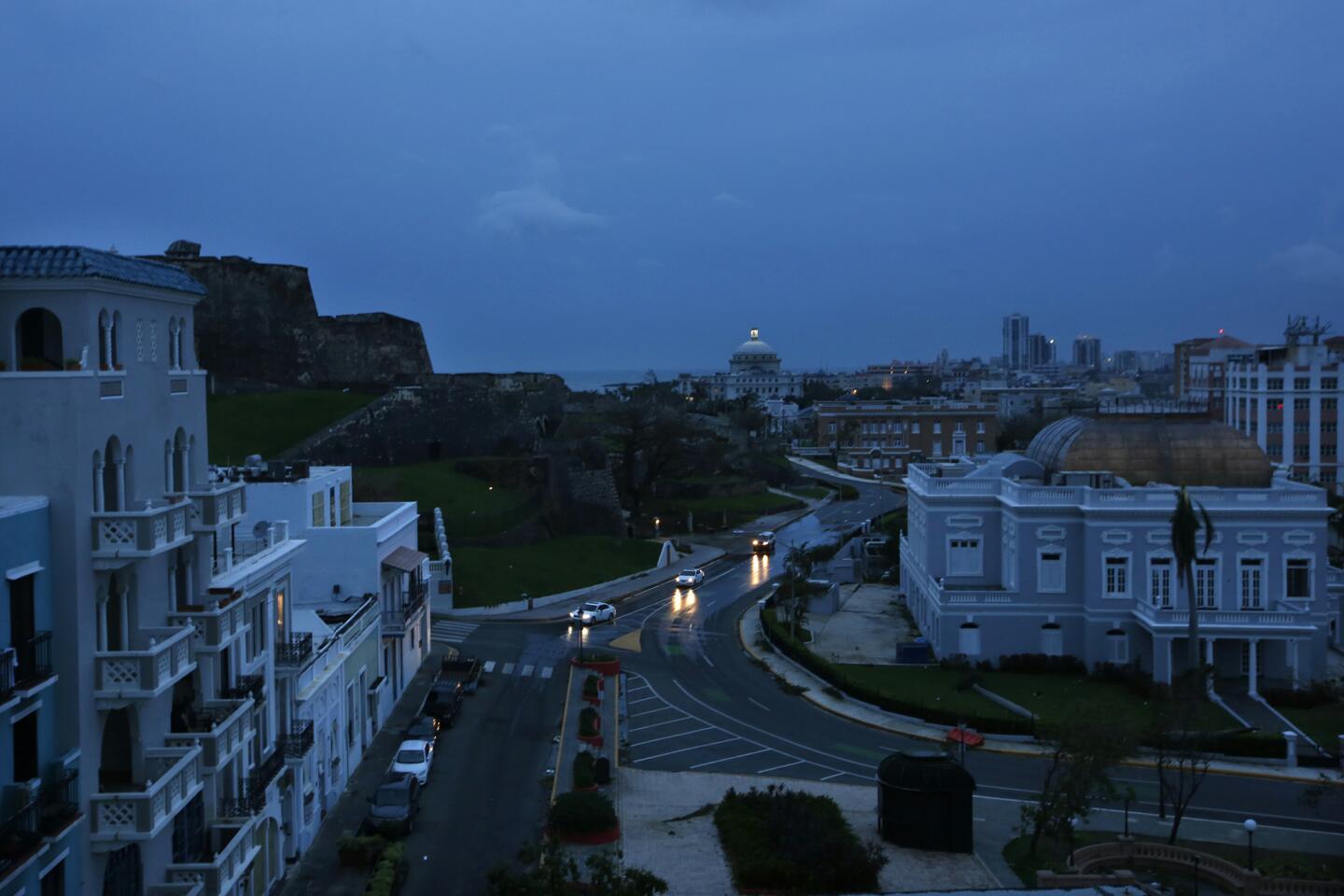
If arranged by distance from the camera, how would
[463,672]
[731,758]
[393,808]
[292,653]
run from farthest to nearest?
[463,672] < [731,758] < [393,808] < [292,653]

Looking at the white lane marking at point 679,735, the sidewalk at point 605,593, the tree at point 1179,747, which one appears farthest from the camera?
the sidewalk at point 605,593

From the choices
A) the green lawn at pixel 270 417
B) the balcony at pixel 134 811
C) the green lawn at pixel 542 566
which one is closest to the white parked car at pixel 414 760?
the balcony at pixel 134 811

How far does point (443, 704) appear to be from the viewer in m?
35.9

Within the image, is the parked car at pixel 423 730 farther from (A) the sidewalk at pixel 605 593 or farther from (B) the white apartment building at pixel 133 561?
(A) the sidewalk at pixel 605 593

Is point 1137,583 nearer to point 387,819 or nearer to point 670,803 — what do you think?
point 670,803

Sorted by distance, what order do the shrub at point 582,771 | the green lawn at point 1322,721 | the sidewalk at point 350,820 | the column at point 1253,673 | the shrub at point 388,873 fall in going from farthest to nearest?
the column at point 1253,673 → the green lawn at point 1322,721 → the shrub at point 582,771 → the sidewalk at point 350,820 → the shrub at point 388,873

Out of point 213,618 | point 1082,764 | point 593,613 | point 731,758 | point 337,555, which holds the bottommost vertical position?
point 731,758

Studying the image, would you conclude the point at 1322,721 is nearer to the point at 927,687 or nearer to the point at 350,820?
the point at 927,687

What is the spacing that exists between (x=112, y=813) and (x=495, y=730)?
20483mm

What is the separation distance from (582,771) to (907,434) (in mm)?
83069

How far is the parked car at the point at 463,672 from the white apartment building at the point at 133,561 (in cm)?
1870

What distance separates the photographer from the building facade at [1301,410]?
93.5m

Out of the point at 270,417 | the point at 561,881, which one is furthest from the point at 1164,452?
the point at 270,417

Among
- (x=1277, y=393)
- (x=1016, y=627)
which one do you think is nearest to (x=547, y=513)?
(x=1016, y=627)
